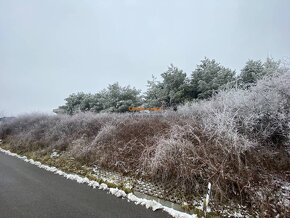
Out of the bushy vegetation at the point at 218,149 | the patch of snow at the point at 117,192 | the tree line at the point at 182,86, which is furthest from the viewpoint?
the tree line at the point at 182,86

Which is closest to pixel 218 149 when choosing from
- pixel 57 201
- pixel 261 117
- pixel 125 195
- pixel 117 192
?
pixel 261 117

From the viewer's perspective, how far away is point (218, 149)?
474 cm

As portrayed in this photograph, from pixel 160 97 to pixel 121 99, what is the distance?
12.5 feet

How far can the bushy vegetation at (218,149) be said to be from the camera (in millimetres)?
3695

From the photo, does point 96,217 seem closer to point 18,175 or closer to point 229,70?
point 18,175

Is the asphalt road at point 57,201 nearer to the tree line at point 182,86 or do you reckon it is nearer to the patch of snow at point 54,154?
the patch of snow at point 54,154

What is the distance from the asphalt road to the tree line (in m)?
8.92

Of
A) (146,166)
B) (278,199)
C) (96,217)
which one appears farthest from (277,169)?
(96,217)

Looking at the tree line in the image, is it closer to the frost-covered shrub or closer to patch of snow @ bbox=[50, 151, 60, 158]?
the frost-covered shrub

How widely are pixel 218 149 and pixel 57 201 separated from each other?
4203 millimetres

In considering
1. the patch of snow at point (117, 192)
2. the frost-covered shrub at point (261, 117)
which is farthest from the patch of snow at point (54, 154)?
the frost-covered shrub at point (261, 117)

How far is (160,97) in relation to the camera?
1361 centimetres

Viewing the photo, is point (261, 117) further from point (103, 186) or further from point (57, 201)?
point (57, 201)

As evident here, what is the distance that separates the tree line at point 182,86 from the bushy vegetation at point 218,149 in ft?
15.0
